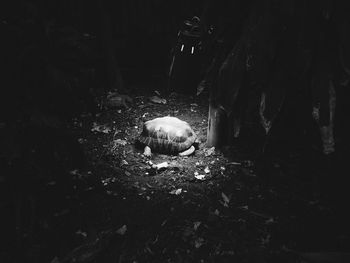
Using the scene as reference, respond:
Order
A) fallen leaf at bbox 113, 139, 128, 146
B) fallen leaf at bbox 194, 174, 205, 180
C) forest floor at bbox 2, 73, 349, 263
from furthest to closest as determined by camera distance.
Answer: fallen leaf at bbox 113, 139, 128, 146
fallen leaf at bbox 194, 174, 205, 180
forest floor at bbox 2, 73, 349, 263

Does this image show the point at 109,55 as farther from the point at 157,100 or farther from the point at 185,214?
the point at 185,214

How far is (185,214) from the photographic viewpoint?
3.06 metres

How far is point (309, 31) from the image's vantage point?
2191 mm

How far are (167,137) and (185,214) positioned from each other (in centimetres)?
128

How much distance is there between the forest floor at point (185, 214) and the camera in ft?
8.66

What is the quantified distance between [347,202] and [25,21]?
3.20m

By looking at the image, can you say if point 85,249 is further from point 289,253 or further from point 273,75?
point 273,75

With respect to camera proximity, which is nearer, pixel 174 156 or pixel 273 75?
pixel 273 75

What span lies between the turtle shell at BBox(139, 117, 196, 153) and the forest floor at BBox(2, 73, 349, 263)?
0.43 ft

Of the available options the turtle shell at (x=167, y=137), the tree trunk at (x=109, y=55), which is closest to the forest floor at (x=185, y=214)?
the turtle shell at (x=167, y=137)

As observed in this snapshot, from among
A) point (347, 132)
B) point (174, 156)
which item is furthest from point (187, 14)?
point (347, 132)

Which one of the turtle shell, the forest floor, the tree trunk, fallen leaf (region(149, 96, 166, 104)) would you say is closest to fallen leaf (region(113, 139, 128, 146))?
the forest floor

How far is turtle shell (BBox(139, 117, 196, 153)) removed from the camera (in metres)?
4.06

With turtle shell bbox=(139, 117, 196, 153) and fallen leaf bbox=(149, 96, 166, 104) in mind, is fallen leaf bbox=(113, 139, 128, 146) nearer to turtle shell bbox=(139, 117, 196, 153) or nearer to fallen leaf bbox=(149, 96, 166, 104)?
turtle shell bbox=(139, 117, 196, 153)
